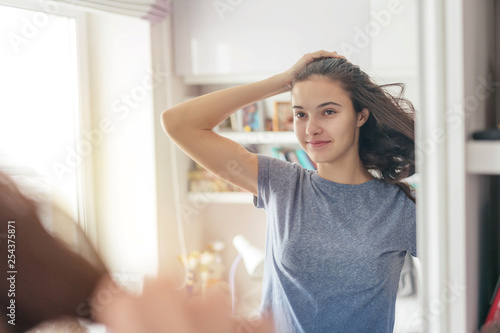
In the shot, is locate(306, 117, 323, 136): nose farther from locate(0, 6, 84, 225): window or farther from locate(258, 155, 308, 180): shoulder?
locate(0, 6, 84, 225): window

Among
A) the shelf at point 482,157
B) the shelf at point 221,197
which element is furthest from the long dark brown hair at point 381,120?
the shelf at point 221,197

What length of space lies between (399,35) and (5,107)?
107cm

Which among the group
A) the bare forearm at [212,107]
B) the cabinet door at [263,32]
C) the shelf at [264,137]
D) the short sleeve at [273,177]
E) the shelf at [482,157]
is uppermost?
the cabinet door at [263,32]

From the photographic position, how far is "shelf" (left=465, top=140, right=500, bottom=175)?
0.95ft

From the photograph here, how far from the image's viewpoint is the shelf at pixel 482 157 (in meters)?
0.29

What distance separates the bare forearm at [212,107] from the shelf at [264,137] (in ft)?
2.29

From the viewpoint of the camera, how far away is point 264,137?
4.98 ft

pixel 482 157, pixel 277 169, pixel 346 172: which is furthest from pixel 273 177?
pixel 482 157

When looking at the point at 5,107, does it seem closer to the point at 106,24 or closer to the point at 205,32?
the point at 106,24

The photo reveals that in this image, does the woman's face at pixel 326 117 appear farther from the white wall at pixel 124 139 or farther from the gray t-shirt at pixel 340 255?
the white wall at pixel 124 139

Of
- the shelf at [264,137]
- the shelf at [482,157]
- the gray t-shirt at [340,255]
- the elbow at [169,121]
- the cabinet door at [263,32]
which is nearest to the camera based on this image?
the shelf at [482,157]

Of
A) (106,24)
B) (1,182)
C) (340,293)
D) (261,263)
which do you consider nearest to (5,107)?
(106,24)

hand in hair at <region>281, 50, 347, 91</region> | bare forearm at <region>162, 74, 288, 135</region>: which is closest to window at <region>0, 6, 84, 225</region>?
bare forearm at <region>162, 74, 288, 135</region>

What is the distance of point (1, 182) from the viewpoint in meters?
0.20
